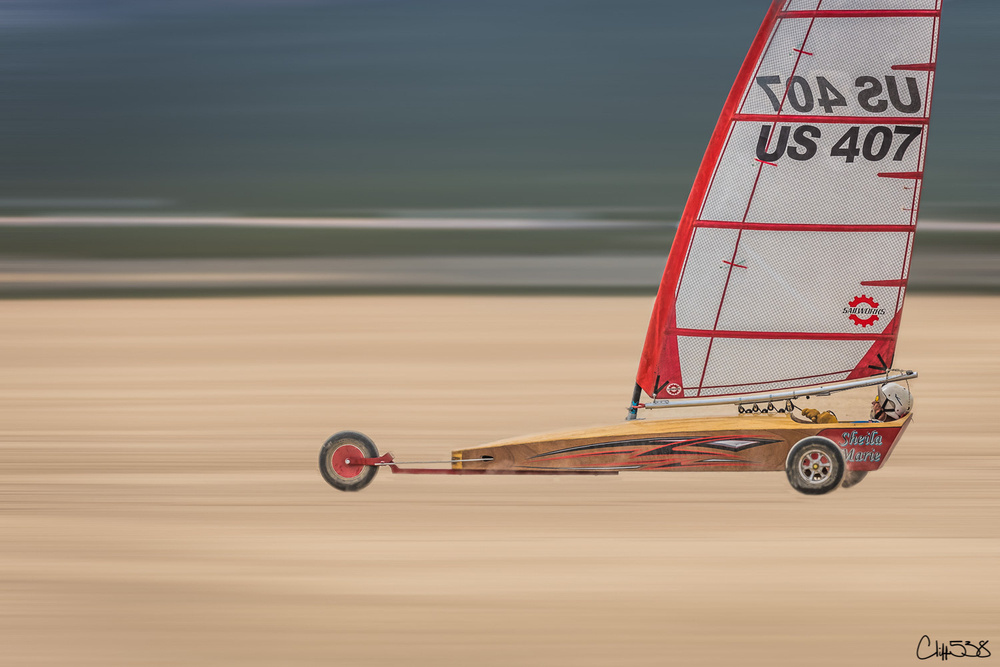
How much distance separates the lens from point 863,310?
5.21 metres

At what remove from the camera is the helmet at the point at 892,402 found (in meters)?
5.12

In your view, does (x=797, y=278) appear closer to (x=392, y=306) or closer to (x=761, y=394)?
(x=761, y=394)

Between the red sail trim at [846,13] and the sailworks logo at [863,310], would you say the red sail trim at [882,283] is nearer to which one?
the sailworks logo at [863,310]

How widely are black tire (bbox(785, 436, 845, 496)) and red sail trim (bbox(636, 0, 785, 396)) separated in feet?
1.96

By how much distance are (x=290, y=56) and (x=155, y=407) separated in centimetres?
4581

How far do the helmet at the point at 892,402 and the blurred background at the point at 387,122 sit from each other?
88.1 ft

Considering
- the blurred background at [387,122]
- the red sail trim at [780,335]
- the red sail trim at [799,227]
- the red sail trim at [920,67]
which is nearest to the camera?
the red sail trim at [920,67]

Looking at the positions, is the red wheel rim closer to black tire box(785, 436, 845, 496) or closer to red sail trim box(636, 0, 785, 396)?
red sail trim box(636, 0, 785, 396)

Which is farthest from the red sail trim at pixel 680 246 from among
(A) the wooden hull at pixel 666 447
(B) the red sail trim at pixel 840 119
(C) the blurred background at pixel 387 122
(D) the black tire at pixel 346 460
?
(C) the blurred background at pixel 387 122

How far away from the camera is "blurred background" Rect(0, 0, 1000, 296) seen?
1622 inches

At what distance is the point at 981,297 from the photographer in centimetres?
1529

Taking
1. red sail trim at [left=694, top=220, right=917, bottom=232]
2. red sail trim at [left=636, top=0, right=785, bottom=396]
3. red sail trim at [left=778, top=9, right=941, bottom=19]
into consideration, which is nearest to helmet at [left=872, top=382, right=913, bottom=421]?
red sail trim at [left=694, top=220, right=917, bottom=232]

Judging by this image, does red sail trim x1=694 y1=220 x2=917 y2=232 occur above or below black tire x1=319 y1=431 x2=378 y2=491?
above

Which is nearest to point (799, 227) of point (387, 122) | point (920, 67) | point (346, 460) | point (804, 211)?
point (804, 211)
